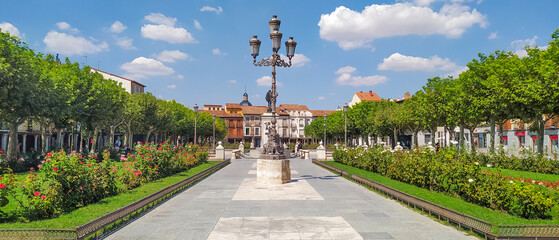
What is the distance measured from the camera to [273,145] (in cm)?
1589

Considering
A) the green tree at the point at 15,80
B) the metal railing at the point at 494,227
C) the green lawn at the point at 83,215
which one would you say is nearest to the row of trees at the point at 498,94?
the metal railing at the point at 494,227

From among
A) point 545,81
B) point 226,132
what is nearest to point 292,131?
point 226,132

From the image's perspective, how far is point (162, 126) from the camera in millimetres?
55531

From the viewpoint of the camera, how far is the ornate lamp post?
1587 cm

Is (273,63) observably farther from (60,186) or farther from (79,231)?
(79,231)

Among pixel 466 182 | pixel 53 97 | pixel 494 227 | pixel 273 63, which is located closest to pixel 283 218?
pixel 494 227

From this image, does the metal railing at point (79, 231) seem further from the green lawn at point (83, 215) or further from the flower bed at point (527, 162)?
the flower bed at point (527, 162)

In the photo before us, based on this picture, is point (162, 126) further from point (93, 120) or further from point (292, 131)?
point (292, 131)

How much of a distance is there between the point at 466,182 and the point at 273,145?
749cm

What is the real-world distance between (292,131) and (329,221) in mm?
109645

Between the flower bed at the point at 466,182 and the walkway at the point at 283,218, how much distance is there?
71.1 inches

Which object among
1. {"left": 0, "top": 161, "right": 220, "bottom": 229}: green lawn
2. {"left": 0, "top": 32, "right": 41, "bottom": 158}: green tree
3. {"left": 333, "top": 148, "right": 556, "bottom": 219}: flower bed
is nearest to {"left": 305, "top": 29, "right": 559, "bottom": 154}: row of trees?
{"left": 333, "top": 148, "right": 556, "bottom": 219}: flower bed

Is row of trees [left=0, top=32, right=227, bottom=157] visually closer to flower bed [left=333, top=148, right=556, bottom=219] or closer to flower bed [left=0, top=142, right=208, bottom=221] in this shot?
flower bed [left=0, top=142, right=208, bottom=221]

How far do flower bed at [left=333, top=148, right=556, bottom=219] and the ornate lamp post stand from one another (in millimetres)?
4867
